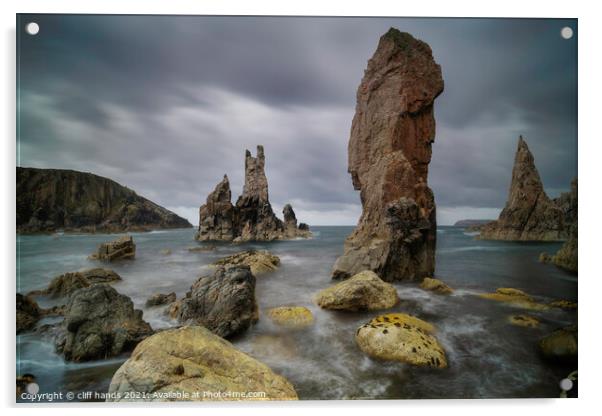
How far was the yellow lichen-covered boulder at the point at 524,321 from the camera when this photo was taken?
17.3 feet

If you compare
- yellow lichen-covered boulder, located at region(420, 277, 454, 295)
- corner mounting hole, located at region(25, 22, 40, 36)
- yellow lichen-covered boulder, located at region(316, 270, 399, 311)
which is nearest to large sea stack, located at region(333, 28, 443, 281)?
yellow lichen-covered boulder, located at region(420, 277, 454, 295)

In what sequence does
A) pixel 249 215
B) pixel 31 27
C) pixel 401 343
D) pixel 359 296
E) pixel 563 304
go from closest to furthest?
pixel 401 343 → pixel 31 27 → pixel 563 304 → pixel 359 296 → pixel 249 215

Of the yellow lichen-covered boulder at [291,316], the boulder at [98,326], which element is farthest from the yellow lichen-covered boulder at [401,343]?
the boulder at [98,326]

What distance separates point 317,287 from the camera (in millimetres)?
7445

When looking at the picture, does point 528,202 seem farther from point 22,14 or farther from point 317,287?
point 22,14

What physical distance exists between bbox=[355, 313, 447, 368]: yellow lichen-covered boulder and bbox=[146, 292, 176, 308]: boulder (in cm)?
436

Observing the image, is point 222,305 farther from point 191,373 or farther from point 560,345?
point 560,345

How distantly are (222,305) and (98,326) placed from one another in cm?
220

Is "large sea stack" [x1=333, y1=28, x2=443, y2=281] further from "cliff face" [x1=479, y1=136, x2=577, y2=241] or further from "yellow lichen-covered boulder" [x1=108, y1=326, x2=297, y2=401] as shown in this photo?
"yellow lichen-covered boulder" [x1=108, y1=326, x2=297, y2=401]

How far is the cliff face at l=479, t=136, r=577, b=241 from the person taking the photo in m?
5.43

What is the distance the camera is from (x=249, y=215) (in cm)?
2186

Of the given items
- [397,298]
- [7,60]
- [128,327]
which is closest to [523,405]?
[397,298]

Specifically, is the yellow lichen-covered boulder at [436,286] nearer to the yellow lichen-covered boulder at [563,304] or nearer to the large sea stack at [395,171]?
the large sea stack at [395,171]

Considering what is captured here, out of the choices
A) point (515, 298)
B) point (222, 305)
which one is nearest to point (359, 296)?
point (222, 305)
